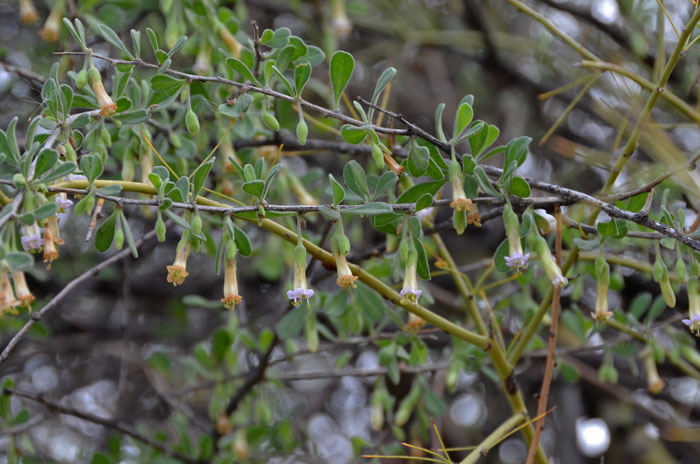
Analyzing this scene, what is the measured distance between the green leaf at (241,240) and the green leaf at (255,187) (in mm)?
100

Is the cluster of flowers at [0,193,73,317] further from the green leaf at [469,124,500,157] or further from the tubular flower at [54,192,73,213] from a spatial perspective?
the green leaf at [469,124,500,157]

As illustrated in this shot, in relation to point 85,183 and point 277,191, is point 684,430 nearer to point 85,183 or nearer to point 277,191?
point 277,191

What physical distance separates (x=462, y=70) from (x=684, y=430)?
2309 mm

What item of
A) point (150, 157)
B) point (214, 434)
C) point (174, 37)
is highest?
point (174, 37)

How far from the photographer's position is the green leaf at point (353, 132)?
1161 mm

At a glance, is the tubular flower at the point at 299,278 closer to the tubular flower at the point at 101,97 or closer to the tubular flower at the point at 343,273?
the tubular flower at the point at 343,273

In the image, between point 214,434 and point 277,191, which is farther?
point 214,434

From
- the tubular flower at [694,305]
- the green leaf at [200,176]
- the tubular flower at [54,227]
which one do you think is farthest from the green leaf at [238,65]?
the tubular flower at [694,305]

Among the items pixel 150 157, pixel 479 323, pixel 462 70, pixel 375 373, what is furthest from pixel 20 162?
pixel 462 70

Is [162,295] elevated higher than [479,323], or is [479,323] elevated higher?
[479,323]

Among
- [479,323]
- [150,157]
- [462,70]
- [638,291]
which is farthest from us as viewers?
[462,70]

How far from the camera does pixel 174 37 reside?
1.87 m

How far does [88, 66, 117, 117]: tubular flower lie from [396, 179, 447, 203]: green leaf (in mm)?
561

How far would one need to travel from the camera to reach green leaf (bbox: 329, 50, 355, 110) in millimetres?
1252
